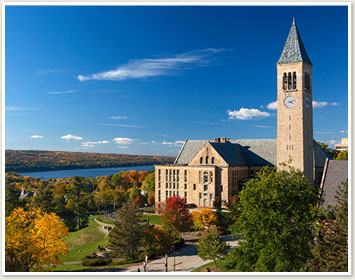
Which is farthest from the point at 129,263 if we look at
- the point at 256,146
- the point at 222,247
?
the point at 256,146

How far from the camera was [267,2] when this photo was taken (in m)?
21.3

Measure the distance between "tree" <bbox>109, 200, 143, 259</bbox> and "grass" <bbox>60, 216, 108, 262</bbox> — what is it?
13.0 feet

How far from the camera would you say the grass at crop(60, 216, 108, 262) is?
40375 mm

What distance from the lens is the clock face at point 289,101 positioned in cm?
4988

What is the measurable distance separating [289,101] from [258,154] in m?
16.0

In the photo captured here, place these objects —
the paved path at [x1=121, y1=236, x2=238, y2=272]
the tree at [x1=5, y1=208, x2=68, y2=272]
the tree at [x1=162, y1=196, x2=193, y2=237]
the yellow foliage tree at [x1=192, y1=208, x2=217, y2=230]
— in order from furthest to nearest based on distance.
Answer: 1. the yellow foliage tree at [x1=192, y1=208, x2=217, y2=230]
2. the tree at [x1=162, y1=196, x2=193, y2=237]
3. the paved path at [x1=121, y1=236, x2=238, y2=272]
4. the tree at [x1=5, y1=208, x2=68, y2=272]

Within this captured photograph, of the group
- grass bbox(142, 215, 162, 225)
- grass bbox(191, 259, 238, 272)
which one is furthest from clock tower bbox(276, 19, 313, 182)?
grass bbox(191, 259, 238, 272)

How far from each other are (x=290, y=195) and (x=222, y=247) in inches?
365

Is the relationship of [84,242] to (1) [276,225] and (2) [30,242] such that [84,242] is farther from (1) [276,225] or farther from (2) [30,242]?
(1) [276,225]

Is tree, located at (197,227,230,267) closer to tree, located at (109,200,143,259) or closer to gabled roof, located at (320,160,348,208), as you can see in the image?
tree, located at (109,200,143,259)

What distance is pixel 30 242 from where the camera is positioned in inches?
1029

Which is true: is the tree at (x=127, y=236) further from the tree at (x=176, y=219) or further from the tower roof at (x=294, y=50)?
the tower roof at (x=294, y=50)

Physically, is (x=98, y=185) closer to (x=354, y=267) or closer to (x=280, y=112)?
(x=280, y=112)

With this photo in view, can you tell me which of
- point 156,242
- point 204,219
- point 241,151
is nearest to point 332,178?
point 204,219
